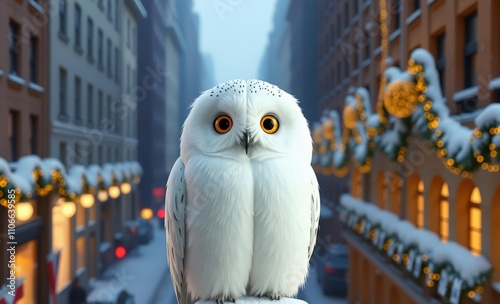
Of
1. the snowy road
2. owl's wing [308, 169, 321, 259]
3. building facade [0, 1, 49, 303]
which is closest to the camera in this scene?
owl's wing [308, 169, 321, 259]

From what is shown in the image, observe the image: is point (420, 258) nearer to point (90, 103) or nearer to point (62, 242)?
point (62, 242)

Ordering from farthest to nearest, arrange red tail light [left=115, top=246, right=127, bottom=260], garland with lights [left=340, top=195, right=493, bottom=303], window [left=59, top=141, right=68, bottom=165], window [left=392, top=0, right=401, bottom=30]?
1. red tail light [left=115, top=246, right=127, bottom=260]
2. window [left=59, top=141, right=68, bottom=165]
3. window [left=392, top=0, right=401, bottom=30]
4. garland with lights [left=340, top=195, right=493, bottom=303]

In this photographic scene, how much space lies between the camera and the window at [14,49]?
11.2m

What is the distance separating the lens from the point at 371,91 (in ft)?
50.2

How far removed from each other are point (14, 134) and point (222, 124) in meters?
10.2

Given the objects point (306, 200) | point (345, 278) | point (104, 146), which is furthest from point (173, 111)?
point (306, 200)

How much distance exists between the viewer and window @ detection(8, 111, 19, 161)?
37.1ft

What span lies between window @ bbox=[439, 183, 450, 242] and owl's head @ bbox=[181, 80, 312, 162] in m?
7.76

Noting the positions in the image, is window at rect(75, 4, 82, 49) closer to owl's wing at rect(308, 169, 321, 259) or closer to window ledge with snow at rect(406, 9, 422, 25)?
window ledge with snow at rect(406, 9, 422, 25)

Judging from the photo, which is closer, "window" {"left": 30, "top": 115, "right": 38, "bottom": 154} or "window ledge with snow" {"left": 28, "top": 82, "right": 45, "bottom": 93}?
"window ledge with snow" {"left": 28, "top": 82, "right": 45, "bottom": 93}

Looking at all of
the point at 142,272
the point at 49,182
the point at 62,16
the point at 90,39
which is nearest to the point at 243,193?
the point at 49,182

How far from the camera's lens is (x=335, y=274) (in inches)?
706

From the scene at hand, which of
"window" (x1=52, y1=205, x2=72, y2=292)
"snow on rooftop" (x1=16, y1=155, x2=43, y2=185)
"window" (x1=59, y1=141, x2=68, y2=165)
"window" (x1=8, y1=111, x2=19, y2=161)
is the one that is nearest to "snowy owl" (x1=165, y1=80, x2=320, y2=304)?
"snow on rooftop" (x1=16, y1=155, x2=43, y2=185)

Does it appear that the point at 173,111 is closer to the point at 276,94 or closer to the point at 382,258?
the point at 382,258
